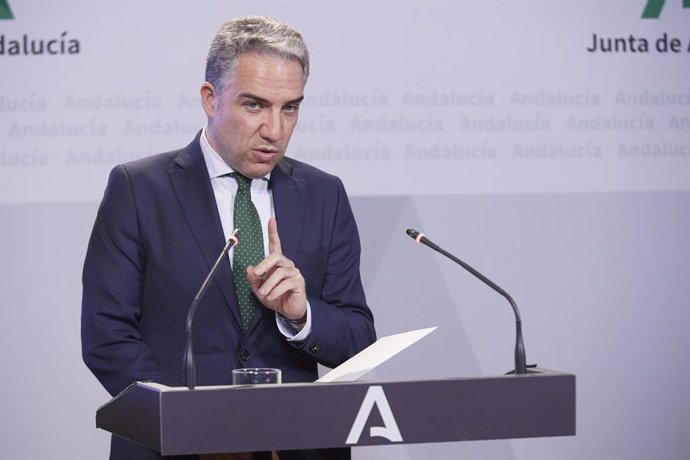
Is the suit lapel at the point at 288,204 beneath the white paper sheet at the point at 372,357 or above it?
above

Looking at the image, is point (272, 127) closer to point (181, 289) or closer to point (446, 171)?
point (181, 289)

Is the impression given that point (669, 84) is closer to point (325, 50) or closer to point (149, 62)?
point (325, 50)

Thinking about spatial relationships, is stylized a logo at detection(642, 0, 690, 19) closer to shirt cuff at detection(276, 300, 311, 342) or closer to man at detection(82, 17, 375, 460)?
man at detection(82, 17, 375, 460)

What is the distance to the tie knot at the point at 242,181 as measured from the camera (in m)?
2.92

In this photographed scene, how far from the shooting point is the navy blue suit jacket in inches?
107

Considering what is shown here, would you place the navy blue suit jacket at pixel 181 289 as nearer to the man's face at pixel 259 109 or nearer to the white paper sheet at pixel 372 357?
the man's face at pixel 259 109

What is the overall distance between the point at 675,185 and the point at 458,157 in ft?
3.32

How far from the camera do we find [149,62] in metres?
4.40

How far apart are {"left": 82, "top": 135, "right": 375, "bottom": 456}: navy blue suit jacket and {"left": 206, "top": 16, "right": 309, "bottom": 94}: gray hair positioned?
26 cm

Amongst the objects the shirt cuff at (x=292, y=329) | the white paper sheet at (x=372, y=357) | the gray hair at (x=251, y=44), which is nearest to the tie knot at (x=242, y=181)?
the gray hair at (x=251, y=44)

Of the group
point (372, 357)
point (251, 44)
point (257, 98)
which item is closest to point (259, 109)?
point (257, 98)

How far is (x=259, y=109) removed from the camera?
2814 millimetres

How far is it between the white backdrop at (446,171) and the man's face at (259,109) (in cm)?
159

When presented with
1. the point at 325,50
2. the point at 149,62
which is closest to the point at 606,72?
the point at 325,50
